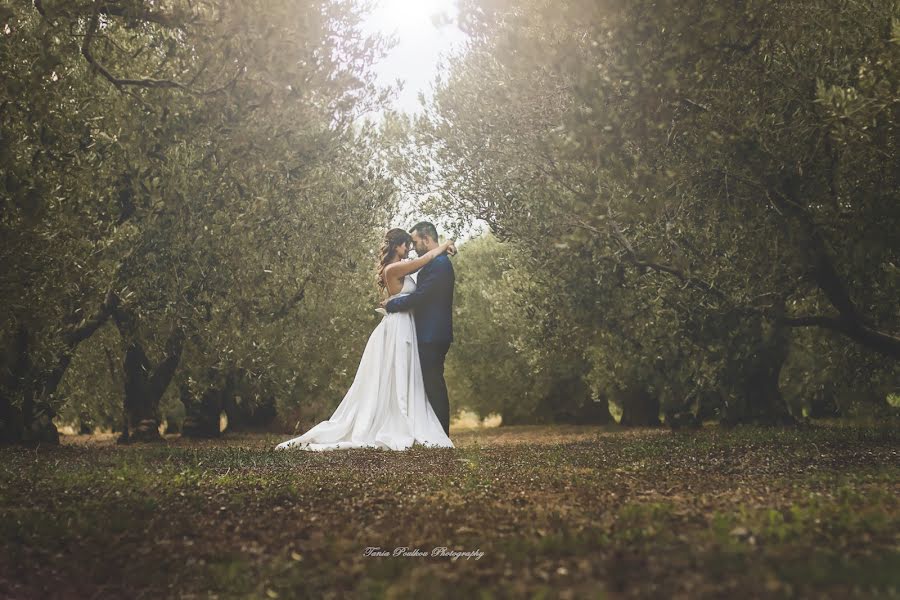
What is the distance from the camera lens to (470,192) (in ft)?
89.7

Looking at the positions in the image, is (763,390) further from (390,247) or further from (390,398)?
(390,247)

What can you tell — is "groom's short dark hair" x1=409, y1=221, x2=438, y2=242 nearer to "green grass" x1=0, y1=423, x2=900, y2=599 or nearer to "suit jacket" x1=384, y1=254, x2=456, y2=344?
"suit jacket" x1=384, y1=254, x2=456, y2=344

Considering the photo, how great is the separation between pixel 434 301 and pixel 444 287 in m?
0.43

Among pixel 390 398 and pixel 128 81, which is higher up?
pixel 128 81

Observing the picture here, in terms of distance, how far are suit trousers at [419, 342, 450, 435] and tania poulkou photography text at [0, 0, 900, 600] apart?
106mm

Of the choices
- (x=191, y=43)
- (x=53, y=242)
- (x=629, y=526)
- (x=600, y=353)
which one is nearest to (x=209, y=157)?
(x=53, y=242)

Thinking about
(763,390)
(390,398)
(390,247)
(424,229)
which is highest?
(424,229)

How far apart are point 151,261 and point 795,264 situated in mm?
15697

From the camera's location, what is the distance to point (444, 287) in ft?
68.8

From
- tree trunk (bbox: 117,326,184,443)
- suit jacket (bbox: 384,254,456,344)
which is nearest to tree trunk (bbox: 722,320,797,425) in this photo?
suit jacket (bbox: 384,254,456,344)

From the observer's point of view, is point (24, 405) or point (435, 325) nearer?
point (435, 325)

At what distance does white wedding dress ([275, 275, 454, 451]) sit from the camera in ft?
65.9

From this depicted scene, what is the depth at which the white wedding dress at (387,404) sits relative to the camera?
20094 mm

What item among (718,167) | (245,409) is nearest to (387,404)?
(718,167)
